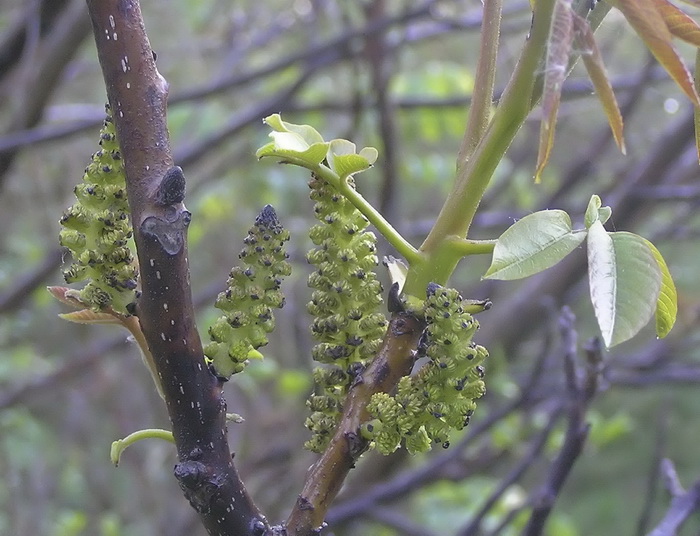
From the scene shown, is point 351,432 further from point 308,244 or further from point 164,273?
point 308,244

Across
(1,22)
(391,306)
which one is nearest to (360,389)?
(391,306)

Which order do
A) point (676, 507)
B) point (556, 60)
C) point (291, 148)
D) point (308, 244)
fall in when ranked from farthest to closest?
point (308, 244) → point (676, 507) → point (291, 148) → point (556, 60)

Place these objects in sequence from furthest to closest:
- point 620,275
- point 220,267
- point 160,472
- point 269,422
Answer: point 220,267 < point 160,472 < point 269,422 < point 620,275

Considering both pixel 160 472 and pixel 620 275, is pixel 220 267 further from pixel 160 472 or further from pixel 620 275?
pixel 620 275

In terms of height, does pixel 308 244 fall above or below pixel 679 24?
above

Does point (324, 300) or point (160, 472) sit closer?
point (324, 300)

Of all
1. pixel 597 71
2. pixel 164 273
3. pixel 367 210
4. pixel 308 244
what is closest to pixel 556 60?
pixel 597 71
